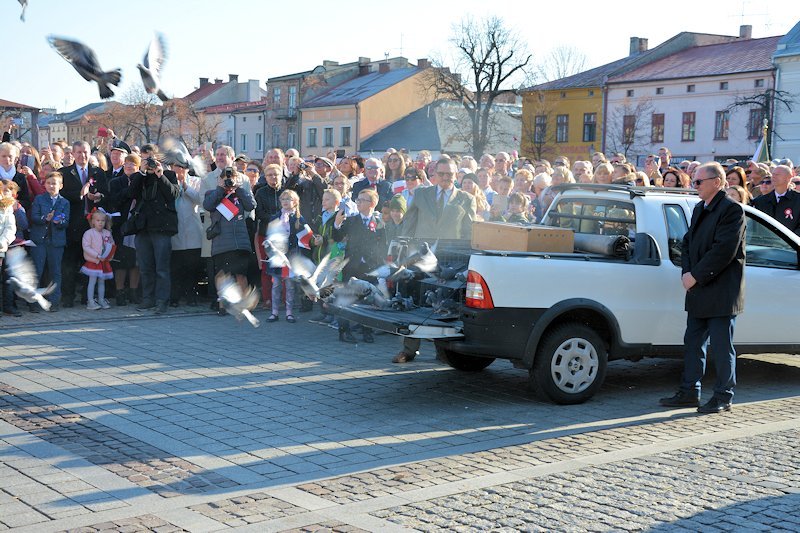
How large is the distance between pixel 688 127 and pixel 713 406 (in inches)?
2367

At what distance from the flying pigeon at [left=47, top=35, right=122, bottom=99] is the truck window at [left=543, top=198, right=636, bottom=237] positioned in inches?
190

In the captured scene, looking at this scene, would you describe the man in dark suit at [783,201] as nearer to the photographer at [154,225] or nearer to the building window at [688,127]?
the photographer at [154,225]

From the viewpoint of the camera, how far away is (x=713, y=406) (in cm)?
905

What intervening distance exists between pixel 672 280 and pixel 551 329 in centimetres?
142

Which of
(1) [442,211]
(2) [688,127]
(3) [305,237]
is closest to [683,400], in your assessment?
(1) [442,211]

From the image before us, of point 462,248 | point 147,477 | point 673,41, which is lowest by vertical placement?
point 147,477

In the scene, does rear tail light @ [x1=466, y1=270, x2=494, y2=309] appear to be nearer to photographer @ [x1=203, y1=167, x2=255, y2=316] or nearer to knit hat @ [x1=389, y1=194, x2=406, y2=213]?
knit hat @ [x1=389, y1=194, x2=406, y2=213]

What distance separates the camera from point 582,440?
7.89 metres

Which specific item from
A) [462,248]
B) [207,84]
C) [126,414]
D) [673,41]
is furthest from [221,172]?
[207,84]

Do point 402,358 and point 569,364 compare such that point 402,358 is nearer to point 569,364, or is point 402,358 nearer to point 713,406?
point 569,364

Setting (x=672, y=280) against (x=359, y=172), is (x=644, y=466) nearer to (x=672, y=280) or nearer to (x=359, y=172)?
(x=672, y=280)

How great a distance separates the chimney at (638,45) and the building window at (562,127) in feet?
27.1

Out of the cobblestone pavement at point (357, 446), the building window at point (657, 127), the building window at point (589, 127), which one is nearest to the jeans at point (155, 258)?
the cobblestone pavement at point (357, 446)

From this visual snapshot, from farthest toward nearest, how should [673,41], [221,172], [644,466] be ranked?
[673,41] → [221,172] → [644,466]
